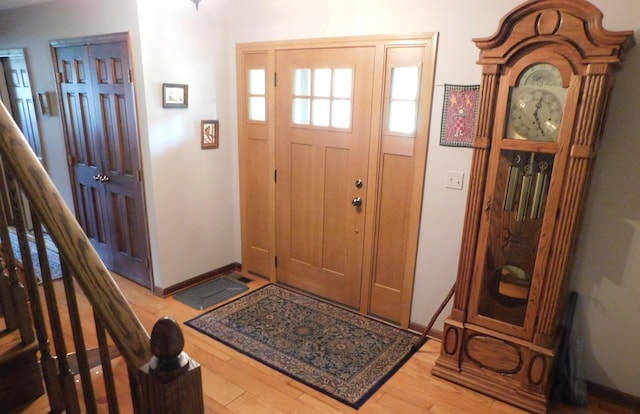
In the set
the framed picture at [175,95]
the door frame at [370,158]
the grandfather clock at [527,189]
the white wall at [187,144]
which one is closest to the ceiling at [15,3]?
the white wall at [187,144]

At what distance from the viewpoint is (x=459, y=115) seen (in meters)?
2.41

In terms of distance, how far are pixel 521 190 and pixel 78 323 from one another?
2.00 m

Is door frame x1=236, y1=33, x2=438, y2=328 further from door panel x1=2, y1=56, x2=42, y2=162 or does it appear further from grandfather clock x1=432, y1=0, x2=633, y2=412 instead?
door panel x1=2, y1=56, x2=42, y2=162

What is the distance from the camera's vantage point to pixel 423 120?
2525 millimetres

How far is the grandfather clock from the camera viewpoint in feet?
5.86

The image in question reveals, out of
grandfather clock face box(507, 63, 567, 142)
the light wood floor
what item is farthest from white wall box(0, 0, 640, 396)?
the light wood floor

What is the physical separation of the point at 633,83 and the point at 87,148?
388 cm

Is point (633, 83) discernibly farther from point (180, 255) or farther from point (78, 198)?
point (78, 198)

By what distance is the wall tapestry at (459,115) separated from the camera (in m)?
2.36

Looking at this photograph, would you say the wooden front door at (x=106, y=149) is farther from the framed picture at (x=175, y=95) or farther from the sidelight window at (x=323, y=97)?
the sidelight window at (x=323, y=97)

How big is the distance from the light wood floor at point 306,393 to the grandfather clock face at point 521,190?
504 millimetres

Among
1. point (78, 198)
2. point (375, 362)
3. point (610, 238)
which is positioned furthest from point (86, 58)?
point (610, 238)

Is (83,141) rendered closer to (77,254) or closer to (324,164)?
(324,164)

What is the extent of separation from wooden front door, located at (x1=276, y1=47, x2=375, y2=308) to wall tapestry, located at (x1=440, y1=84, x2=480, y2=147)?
53 centimetres
